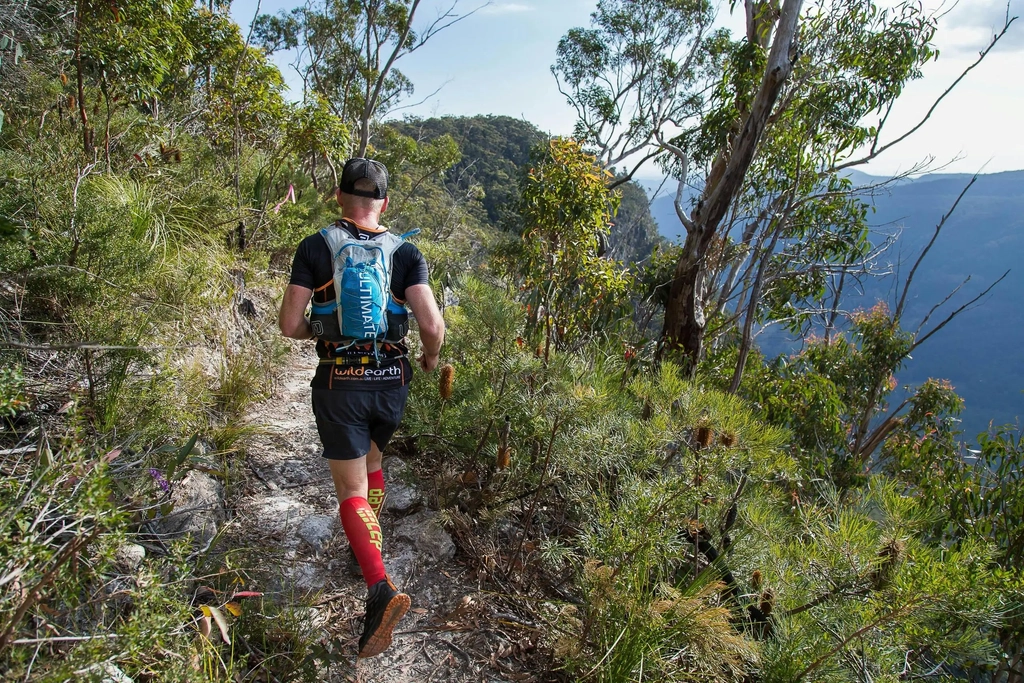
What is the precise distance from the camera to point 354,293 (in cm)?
210

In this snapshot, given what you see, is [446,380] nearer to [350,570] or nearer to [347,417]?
[347,417]

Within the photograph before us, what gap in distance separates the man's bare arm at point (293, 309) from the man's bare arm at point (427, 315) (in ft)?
1.25

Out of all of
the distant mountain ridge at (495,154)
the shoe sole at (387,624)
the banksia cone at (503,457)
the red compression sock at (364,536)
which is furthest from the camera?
the distant mountain ridge at (495,154)

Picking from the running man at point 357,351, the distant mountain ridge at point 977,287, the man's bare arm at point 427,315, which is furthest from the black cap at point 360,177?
the distant mountain ridge at point 977,287

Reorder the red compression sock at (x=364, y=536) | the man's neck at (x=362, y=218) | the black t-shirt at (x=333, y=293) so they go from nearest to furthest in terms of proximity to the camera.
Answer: the red compression sock at (x=364, y=536), the black t-shirt at (x=333, y=293), the man's neck at (x=362, y=218)

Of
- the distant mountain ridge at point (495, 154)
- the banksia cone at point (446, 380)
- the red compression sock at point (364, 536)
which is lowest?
the red compression sock at point (364, 536)

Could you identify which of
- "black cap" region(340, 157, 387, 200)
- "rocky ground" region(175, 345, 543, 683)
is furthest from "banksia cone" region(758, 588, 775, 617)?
"black cap" region(340, 157, 387, 200)

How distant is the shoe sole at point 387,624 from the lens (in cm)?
187

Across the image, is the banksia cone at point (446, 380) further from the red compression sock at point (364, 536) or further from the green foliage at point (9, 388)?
the green foliage at point (9, 388)

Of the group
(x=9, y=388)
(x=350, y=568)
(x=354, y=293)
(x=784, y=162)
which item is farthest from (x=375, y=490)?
(x=784, y=162)

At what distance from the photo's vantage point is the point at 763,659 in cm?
201

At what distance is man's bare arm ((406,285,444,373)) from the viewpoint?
7.39ft

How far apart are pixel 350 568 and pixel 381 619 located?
0.70 m

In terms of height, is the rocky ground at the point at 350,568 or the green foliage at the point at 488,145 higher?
the green foliage at the point at 488,145
